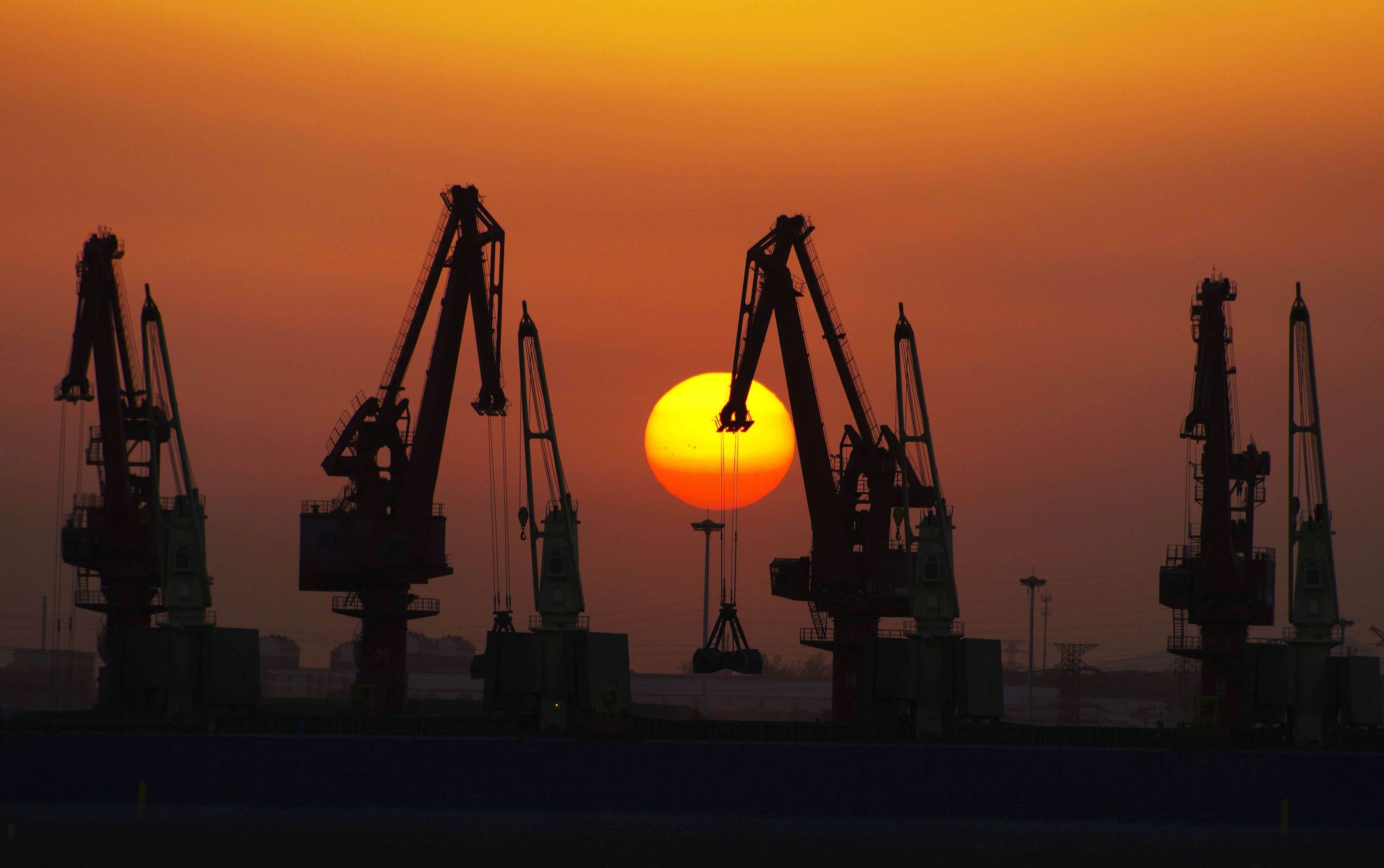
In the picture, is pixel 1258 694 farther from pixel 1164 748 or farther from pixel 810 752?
pixel 810 752

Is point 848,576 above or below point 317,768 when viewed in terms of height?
above

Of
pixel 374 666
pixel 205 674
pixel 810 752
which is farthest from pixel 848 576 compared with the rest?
pixel 205 674

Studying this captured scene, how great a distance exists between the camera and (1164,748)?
52.2 meters

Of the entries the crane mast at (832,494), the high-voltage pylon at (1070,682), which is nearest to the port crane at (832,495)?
the crane mast at (832,494)

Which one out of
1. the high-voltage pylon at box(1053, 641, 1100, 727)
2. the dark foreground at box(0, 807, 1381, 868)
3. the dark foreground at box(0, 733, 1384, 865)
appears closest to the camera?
the dark foreground at box(0, 807, 1381, 868)

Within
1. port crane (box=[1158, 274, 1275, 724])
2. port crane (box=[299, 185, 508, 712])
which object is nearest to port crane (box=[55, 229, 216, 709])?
port crane (box=[299, 185, 508, 712])

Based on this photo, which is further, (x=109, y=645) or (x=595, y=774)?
(x=109, y=645)

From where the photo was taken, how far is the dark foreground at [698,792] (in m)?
49.1

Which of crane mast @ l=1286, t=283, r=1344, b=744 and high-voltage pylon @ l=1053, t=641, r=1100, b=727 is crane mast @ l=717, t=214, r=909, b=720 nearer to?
crane mast @ l=1286, t=283, r=1344, b=744

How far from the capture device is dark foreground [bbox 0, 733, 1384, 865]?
161 ft

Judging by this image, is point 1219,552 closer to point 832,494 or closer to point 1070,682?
point 832,494

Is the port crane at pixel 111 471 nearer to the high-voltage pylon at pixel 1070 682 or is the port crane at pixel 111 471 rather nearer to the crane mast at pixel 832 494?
the crane mast at pixel 832 494

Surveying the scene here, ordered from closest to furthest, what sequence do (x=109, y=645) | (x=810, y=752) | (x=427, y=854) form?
(x=427, y=854)
(x=810, y=752)
(x=109, y=645)

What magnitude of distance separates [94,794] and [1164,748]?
116 ft
